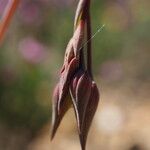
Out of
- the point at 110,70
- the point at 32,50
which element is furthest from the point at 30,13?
the point at 110,70

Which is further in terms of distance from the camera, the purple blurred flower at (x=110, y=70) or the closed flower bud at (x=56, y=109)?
the purple blurred flower at (x=110, y=70)

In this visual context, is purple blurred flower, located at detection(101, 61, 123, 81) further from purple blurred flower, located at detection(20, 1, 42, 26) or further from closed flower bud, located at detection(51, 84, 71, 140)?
closed flower bud, located at detection(51, 84, 71, 140)

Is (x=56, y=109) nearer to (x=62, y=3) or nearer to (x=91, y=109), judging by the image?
(x=91, y=109)

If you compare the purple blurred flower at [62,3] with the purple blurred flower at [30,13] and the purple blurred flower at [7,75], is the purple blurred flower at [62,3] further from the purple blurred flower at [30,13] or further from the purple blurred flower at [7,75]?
the purple blurred flower at [7,75]

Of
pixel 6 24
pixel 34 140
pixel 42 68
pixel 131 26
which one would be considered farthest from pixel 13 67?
pixel 6 24

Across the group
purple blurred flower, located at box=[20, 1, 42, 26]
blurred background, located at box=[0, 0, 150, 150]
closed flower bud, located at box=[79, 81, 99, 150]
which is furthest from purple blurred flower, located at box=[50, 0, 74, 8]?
closed flower bud, located at box=[79, 81, 99, 150]

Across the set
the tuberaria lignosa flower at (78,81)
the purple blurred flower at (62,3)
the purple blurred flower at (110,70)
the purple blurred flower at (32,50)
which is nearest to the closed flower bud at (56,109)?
the tuberaria lignosa flower at (78,81)

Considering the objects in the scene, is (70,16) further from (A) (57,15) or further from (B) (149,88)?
(B) (149,88)
